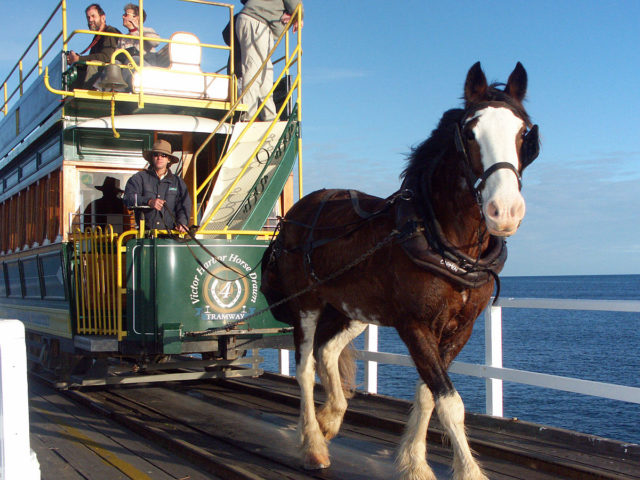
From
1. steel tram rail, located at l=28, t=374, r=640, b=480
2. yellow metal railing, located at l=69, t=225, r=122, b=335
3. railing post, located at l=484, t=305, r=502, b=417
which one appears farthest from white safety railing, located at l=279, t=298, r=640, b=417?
yellow metal railing, located at l=69, t=225, r=122, b=335

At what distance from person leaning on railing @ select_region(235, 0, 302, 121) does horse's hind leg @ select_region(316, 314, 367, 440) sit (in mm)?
4063

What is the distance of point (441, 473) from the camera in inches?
183

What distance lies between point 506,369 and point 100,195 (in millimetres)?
5402

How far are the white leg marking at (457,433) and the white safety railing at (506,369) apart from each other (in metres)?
1.70

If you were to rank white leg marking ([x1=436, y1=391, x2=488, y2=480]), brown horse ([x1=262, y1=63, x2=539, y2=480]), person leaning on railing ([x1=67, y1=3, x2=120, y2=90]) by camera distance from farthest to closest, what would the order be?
person leaning on railing ([x1=67, y1=3, x2=120, y2=90]) < white leg marking ([x1=436, y1=391, x2=488, y2=480]) < brown horse ([x1=262, y1=63, x2=539, y2=480])

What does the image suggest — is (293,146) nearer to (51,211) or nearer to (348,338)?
(348,338)

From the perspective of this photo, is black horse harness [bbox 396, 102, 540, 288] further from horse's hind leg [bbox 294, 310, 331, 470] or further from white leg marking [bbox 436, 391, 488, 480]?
horse's hind leg [bbox 294, 310, 331, 470]

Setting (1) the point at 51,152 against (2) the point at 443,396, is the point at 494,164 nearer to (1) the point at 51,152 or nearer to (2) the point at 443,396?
(2) the point at 443,396

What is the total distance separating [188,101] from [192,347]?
3.12m

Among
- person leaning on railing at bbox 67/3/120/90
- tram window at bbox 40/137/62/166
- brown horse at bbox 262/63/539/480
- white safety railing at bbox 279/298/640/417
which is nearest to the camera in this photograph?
brown horse at bbox 262/63/539/480

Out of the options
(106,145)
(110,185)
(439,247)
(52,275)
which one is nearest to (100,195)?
(110,185)

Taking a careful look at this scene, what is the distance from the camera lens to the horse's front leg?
3.86m

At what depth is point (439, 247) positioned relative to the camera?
13.1 feet

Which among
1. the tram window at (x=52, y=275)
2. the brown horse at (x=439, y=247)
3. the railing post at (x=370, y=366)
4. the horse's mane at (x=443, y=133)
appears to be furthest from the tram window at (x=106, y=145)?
the horse's mane at (x=443, y=133)
